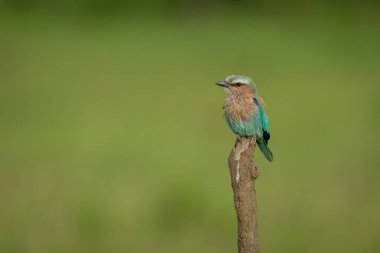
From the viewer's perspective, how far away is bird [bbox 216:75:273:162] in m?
7.04

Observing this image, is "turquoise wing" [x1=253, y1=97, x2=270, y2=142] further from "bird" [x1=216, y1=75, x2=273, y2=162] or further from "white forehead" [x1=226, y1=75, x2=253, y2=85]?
"white forehead" [x1=226, y1=75, x2=253, y2=85]

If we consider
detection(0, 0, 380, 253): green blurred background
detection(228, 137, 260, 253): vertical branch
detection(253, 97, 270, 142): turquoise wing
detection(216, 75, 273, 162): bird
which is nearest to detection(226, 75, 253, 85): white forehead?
detection(216, 75, 273, 162): bird

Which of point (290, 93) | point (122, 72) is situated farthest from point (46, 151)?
point (122, 72)

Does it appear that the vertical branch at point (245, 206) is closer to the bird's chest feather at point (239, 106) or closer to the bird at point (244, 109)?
the bird at point (244, 109)

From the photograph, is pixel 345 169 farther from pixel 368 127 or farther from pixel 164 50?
pixel 164 50

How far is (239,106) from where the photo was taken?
7.16 meters

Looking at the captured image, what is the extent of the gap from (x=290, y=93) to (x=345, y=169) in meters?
7.84

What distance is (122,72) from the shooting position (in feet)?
82.2

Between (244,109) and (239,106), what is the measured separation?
4 centimetres

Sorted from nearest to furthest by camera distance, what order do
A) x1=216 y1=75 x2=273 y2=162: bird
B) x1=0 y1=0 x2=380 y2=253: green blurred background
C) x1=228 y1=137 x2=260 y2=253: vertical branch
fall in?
x1=228 y1=137 x2=260 y2=253: vertical branch
x1=216 y1=75 x2=273 y2=162: bird
x1=0 y1=0 x2=380 y2=253: green blurred background

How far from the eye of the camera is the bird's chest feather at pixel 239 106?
7109 millimetres

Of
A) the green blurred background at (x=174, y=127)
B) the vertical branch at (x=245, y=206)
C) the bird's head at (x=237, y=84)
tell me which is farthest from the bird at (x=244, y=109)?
the green blurred background at (x=174, y=127)

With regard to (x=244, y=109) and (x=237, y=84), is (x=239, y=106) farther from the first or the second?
(x=237, y=84)

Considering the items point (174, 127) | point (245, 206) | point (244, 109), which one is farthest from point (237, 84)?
point (174, 127)
